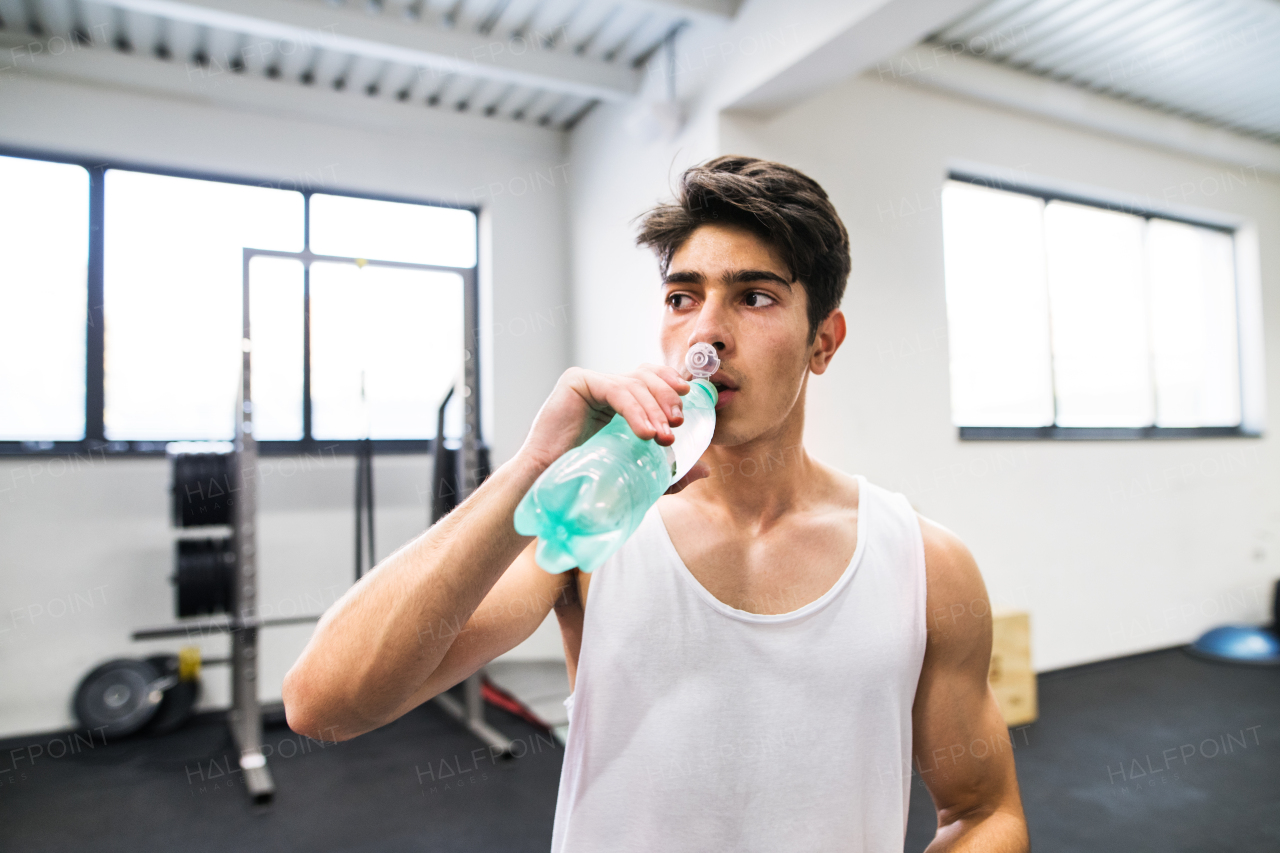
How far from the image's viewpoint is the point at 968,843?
0.96m

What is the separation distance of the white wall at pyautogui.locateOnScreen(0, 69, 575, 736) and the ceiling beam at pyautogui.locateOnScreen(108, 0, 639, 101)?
0.57 metres

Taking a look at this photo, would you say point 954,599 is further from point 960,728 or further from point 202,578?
point 202,578

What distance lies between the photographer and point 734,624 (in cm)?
92

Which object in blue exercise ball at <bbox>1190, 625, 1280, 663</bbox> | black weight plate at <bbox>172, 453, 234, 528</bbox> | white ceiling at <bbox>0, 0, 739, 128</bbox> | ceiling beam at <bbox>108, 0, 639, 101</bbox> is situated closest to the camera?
ceiling beam at <bbox>108, 0, 639, 101</bbox>

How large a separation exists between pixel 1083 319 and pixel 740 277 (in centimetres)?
460

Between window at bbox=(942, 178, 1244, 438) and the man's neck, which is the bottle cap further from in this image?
window at bbox=(942, 178, 1244, 438)

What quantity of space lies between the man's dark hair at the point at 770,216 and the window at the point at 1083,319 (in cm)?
332

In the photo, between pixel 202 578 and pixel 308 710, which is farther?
pixel 202 578

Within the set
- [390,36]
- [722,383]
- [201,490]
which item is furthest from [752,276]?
[201,490]

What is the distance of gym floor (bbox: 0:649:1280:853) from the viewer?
2588 millimetres

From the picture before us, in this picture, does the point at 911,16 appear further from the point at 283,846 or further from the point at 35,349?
the point at 35,349

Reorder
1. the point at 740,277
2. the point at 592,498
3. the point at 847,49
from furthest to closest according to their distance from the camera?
1. the point at 847,49
2. the point at 740,277
3. the point at 592,498

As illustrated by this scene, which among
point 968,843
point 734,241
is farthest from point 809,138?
point 968,843

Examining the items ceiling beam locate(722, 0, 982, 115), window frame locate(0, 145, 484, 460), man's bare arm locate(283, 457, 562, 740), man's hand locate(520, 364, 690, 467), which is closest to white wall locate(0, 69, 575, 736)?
window frame locate(0, 145, 484, 460)
